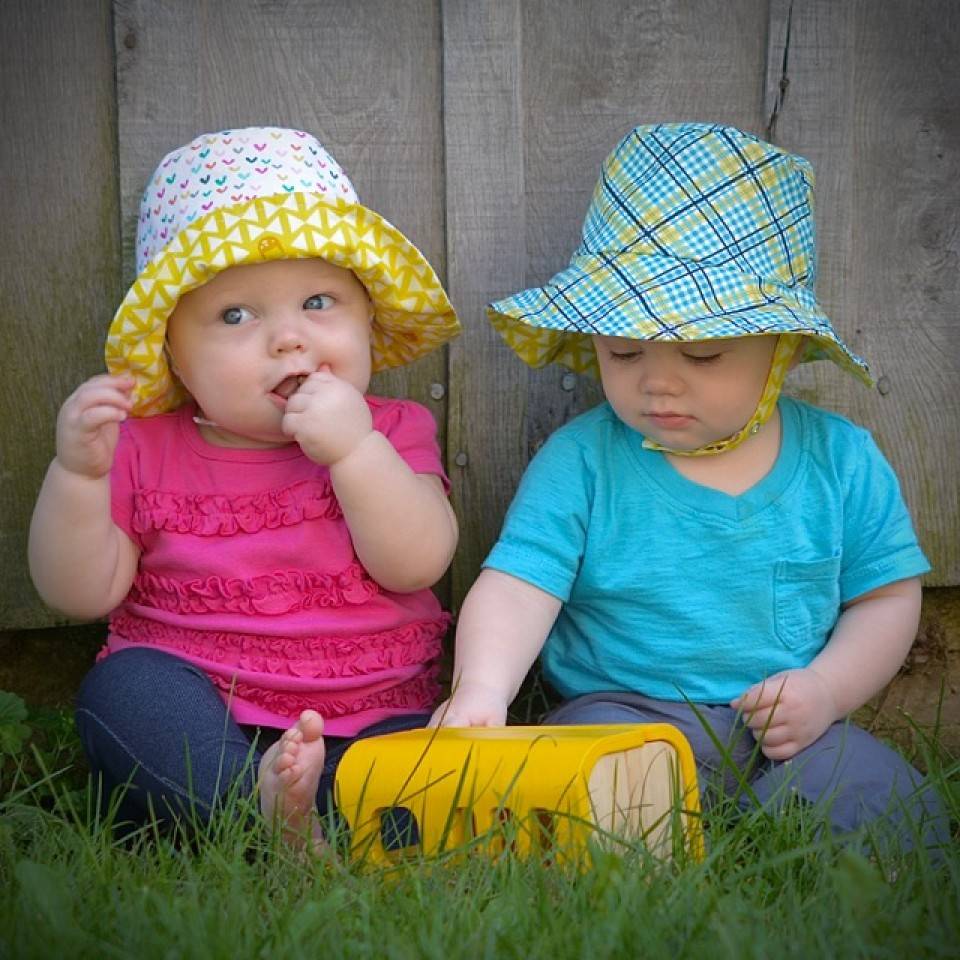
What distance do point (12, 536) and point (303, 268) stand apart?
0.90 m

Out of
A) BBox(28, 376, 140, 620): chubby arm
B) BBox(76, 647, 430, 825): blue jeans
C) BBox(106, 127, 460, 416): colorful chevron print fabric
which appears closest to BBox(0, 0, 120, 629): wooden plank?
BBox(106, 127, 460, 416): colorful chevron print fabric

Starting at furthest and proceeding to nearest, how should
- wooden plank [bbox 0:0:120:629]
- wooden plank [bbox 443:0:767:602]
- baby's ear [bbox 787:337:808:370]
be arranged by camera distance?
wooden plank [bbox 443:0:767:602], wooden plank [bbox 0:0:120:629], baby's ear [bbox 787:337:808:370]

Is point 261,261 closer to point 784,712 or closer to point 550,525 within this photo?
point 550,525

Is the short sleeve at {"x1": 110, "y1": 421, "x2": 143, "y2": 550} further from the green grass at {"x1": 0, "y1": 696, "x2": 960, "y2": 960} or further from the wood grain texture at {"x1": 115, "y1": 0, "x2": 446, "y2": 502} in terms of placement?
the green grass at {"x1": 0, "y1": 696, "x2": 960, "y2": 960}

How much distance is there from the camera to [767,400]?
8.32 feet

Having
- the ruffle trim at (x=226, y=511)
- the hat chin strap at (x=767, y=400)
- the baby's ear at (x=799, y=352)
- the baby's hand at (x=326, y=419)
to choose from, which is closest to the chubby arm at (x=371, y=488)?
the baby's hand at (x=326, y=419)

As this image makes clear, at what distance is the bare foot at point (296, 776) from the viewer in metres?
2.08

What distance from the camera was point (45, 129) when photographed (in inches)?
109

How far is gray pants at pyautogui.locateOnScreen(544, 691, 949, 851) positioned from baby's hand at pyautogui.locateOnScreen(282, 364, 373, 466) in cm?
66

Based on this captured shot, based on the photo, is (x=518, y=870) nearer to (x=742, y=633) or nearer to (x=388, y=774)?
(x=388, y=774)

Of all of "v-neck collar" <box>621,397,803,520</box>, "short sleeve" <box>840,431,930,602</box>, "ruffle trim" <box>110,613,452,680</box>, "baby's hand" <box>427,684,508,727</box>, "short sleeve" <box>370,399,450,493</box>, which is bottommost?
"baby's hand" <box>427,684,508,727</box>

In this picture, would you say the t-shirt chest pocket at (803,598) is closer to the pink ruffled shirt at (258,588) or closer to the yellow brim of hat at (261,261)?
the pink ruffled shirt at (258,588)

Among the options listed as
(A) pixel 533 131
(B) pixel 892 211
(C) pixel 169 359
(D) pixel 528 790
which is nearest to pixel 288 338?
→ (C) pixel 169 359

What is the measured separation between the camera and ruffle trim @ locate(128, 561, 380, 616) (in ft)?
8.17
